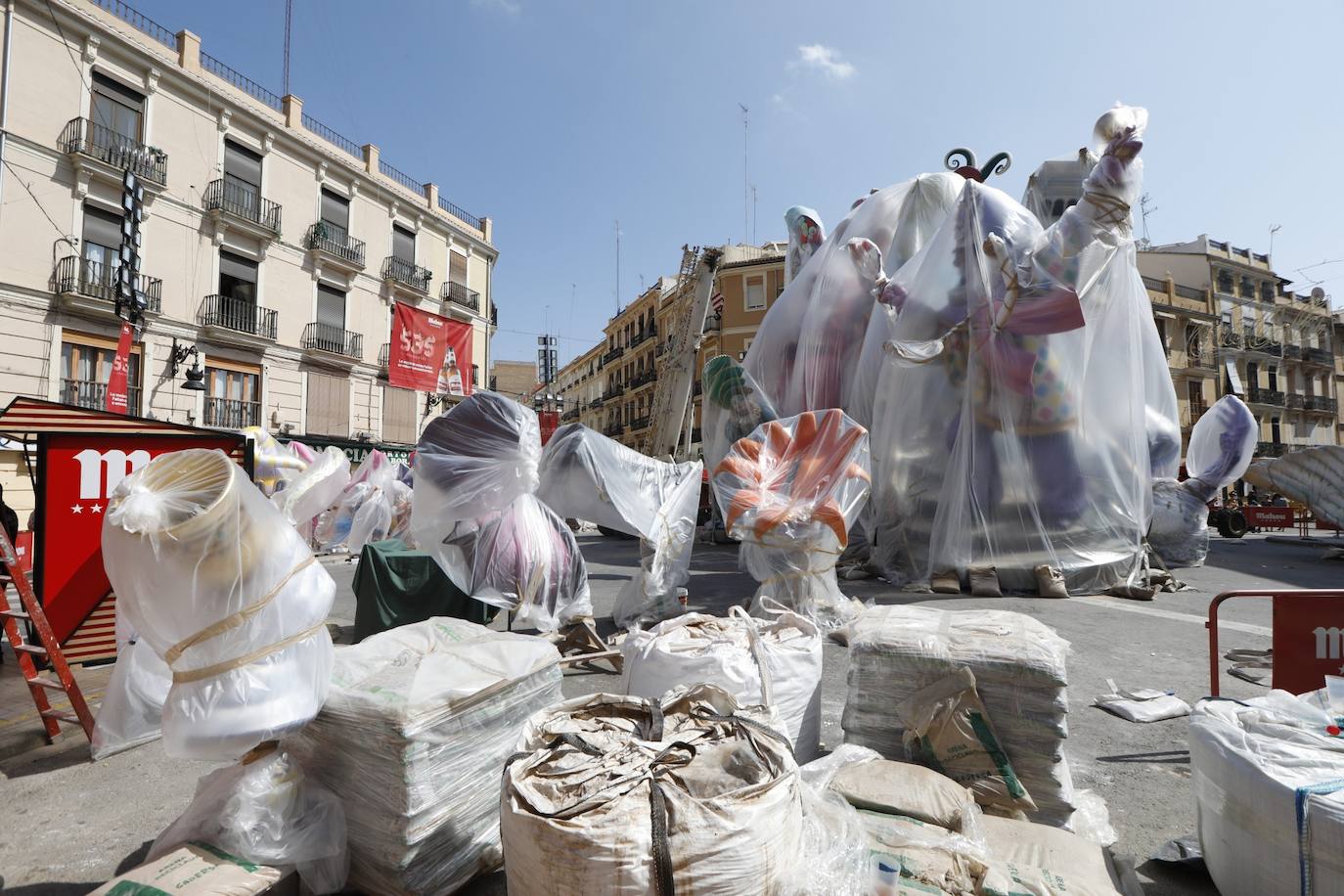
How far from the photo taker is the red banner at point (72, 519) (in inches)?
177

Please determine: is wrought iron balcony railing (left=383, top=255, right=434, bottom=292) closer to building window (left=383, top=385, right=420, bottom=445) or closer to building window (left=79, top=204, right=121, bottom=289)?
building window (left=383, top=385, right=420, bottom=445)

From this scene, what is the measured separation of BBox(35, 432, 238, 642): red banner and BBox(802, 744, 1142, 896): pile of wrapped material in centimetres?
507

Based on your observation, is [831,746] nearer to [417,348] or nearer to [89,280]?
[417,348]

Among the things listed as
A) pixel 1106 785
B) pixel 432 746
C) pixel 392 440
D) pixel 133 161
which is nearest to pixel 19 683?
pixel 432 746

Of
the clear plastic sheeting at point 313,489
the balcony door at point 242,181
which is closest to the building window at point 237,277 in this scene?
the balcony door at point 242,181

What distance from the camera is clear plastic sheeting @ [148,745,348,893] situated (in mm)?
1948

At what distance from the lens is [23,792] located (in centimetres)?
301

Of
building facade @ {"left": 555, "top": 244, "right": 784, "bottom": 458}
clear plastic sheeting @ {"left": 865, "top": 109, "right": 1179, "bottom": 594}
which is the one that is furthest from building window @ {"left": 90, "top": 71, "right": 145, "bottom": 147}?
clear plastic sheeting @ {"left": 865, "top": 109, "right": 1179, "bottom": 594}

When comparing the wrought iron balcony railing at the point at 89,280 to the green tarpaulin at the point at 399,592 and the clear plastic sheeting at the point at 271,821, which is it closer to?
the green tarpaulin at the point at 399,592

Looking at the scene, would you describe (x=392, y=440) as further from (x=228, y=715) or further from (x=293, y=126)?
(x=228, y=715)

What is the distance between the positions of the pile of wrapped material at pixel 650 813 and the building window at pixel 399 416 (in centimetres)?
2295

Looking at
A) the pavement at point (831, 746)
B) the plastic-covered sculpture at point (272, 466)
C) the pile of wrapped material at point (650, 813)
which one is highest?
the plastic-covered sculpture at point (272, 466)

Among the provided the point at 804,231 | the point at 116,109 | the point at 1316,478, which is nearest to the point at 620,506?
the point at 804,231

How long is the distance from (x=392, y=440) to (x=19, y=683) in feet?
63.4
